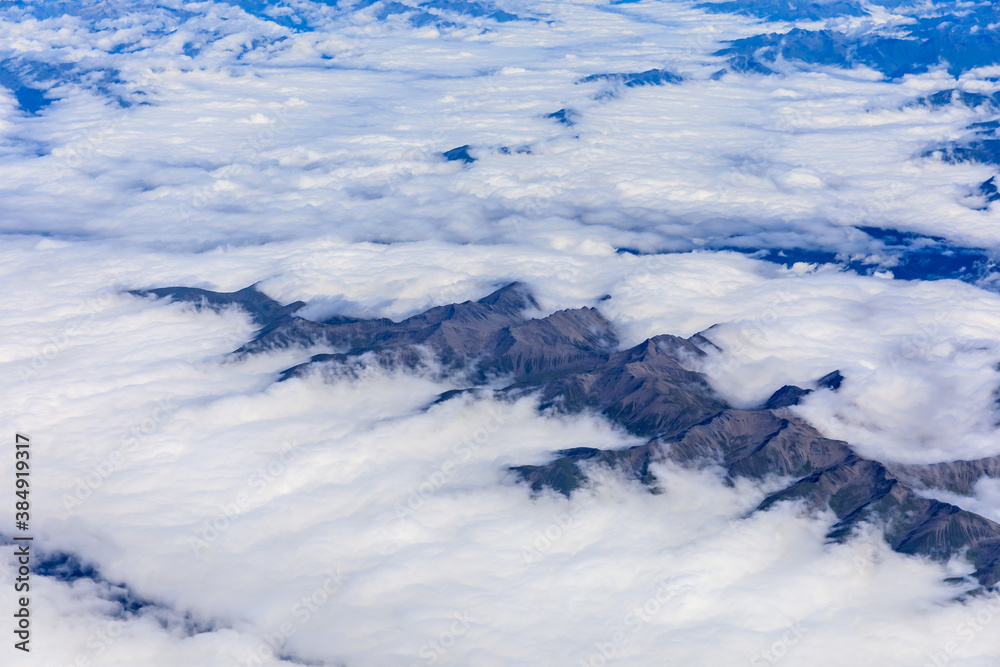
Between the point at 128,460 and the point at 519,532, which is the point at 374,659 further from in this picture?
the point at 128,460

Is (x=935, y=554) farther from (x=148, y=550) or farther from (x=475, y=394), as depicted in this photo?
(x=148, y=550)

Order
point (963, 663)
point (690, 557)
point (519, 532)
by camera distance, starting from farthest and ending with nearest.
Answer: point (519, 532) < point (690, 557) < point (963, 663)

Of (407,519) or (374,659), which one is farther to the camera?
(407,519)

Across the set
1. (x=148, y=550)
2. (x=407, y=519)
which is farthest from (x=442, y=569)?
(x=148, y=550)

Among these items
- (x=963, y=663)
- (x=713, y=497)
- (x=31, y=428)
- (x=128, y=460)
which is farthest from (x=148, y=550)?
(x=963, y=663)

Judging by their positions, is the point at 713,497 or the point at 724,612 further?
the point at 713,497

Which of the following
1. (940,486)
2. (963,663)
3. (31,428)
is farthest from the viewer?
(31,428)

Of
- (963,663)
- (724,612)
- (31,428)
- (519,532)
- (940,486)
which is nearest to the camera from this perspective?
(963,663)

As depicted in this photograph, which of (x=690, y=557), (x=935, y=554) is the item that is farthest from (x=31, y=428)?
(x=935, y=554)

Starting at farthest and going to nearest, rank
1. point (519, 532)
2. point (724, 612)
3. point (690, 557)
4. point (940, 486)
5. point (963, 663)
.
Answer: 1. point (940, 486)
2. point (519, 532)
3. point (690, 557)
4. point (724, 612)
5. point (963, 663)
